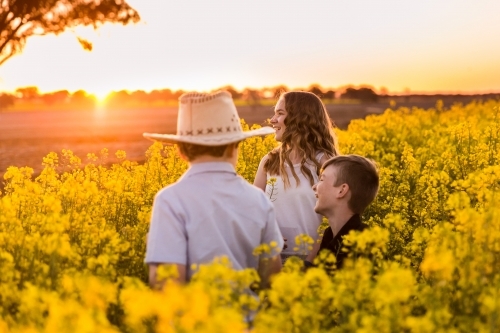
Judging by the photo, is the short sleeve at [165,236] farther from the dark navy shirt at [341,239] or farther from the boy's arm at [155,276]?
the dark navy shirt at [341,239]

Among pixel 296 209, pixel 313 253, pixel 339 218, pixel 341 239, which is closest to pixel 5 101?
pixel 296 209

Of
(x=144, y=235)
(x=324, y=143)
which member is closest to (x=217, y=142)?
(x=144, y=235)

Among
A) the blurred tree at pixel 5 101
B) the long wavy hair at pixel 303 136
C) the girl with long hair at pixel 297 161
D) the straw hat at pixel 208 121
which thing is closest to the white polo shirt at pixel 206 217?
the straw hat at pixel 208 121

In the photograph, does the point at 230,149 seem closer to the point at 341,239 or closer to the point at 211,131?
the point at 211,131

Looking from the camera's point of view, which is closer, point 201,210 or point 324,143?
point 201,210

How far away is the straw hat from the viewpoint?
3.36 metres

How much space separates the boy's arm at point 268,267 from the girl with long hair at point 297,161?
1438mm

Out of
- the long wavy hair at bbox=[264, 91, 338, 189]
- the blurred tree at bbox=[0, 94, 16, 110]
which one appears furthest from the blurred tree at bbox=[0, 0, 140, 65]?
the blurred tree at bbox=[0, 94, 16, 110]

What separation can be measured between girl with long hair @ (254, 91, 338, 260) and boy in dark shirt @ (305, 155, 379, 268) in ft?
1.77

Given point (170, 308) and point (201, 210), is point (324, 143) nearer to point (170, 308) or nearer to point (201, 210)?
point (201, 210)

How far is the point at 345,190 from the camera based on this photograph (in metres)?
4.47

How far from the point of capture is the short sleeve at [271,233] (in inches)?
136

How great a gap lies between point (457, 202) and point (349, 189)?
3.44 feet

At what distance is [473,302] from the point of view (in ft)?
11.1
